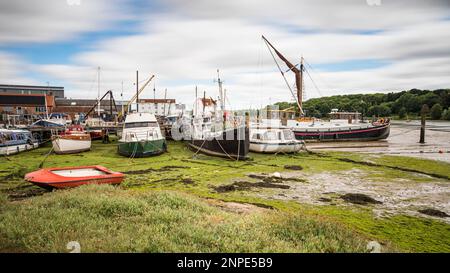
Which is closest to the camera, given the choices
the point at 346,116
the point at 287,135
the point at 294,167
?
the point at 294,167

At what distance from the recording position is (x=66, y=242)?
6133mm

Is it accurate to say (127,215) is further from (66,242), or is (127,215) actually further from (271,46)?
(271,46)

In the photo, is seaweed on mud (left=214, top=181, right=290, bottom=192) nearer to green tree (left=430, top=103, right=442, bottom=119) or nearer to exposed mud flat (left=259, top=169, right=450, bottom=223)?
exposed mud flat (left=259, top=169, right=450, bottom=223)

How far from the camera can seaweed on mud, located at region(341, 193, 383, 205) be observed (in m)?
12.7

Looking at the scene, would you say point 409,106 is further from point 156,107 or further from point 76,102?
point 76,102

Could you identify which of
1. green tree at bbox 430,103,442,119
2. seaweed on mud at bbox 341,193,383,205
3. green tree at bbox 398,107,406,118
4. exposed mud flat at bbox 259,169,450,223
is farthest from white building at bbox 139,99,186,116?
seaweed on mud at bbox 341,193,383,205

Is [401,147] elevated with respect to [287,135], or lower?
Answer: lower

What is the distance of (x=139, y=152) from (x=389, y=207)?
19.6m

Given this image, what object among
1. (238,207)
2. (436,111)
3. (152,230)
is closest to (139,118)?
(238,207)

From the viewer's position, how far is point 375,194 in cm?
1404

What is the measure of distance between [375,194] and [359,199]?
60.4 inches

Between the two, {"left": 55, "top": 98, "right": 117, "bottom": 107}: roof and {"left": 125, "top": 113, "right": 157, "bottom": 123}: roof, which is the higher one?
{"left": 55, "top": 98, "right": 117, "bottom": 107}: roof

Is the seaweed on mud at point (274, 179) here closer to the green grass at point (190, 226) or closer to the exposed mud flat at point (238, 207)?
the green grass at point (190, 226)
